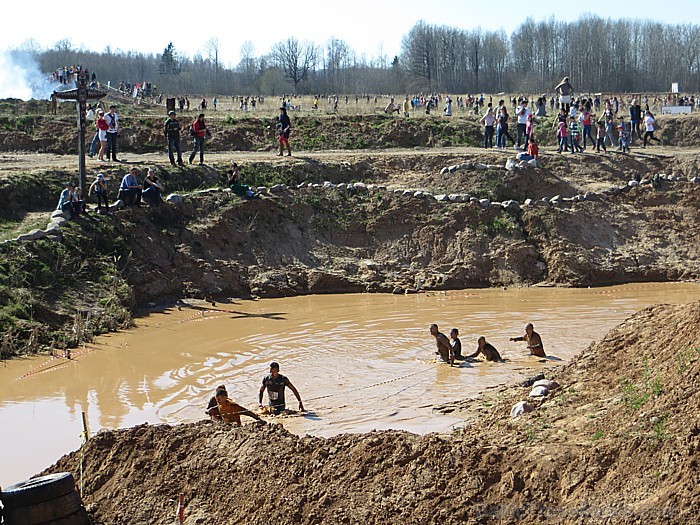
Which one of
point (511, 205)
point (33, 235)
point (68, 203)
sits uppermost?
point (68, 203)

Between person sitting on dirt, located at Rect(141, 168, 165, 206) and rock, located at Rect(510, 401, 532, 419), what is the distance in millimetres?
14492

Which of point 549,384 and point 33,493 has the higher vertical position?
point 549,384

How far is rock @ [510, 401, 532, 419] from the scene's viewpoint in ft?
33.1

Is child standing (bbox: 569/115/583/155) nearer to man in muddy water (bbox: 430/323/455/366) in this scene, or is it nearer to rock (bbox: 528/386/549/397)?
man in muddy water (bbox: 430/323/455/366)

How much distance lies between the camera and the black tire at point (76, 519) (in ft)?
27.2

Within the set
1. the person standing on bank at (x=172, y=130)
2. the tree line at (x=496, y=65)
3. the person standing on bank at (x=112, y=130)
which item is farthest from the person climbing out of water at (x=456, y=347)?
the tree line at (x=496, y=65)

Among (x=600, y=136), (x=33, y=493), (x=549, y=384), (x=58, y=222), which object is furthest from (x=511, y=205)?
(x=33, y=493)

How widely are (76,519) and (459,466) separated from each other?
3567mm

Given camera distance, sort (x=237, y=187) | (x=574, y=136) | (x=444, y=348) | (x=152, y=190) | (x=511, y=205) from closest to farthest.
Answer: (x=444, y=348) → (x=152, y=190) → (x=237, y=187) → (x=511, y=205) → (x=574, y=136)

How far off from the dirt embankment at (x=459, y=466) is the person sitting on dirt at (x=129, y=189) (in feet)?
42.6

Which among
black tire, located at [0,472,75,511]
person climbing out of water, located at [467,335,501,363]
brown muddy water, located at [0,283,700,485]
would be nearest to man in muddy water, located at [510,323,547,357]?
brown muddy water, located at [0,283,700,485]

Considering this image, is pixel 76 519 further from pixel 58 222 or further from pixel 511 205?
pixel 511 205

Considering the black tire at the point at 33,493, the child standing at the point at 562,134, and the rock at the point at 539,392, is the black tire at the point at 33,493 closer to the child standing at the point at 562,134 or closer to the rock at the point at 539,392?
the rock at the point at 539,392

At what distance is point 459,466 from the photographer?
826 centimetres
